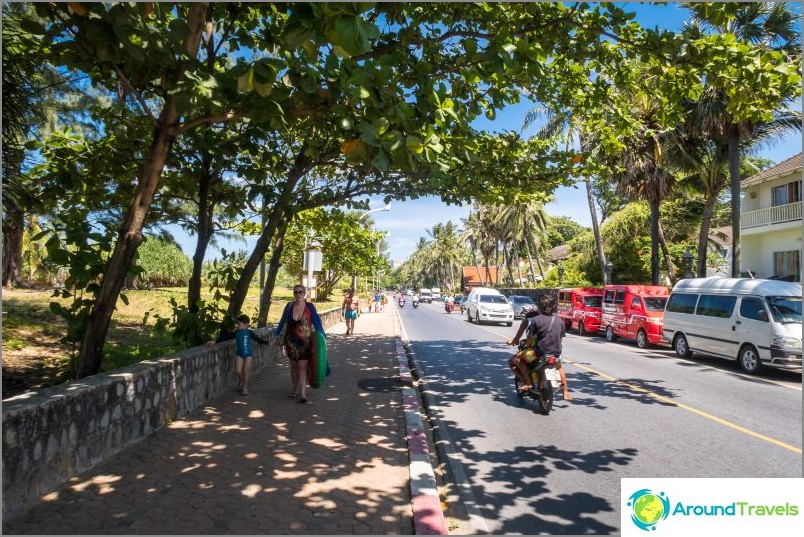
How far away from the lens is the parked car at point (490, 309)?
2712cm

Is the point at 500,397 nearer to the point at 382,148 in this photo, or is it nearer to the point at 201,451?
the point at 201,451

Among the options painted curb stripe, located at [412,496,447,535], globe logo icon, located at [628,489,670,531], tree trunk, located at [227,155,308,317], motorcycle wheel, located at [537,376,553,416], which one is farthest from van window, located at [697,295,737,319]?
painted curb stripe, located at [412,496,447,535]

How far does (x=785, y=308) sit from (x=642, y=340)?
19.5 feet

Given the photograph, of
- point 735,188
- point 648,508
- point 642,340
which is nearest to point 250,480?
point 648,508

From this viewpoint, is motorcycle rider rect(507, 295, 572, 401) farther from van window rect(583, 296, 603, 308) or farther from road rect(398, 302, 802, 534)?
van window rect(583, 296, 603, 308)

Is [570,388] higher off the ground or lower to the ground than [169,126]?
lower

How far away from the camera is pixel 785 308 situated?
1158 cm

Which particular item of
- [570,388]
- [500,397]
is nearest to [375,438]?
[500,397]

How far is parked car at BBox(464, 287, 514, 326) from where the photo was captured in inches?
1068

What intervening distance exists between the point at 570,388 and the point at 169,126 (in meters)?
8.00

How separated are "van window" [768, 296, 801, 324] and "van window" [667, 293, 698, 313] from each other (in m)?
2.55

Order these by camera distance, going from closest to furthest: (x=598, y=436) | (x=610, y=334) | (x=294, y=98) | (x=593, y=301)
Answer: (x=294, y=98), (x=598, y=436), (x=610, y=334), (x=593, y=301)

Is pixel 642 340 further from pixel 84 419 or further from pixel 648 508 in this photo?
pixel 84 419

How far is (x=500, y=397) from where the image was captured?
8.86m
